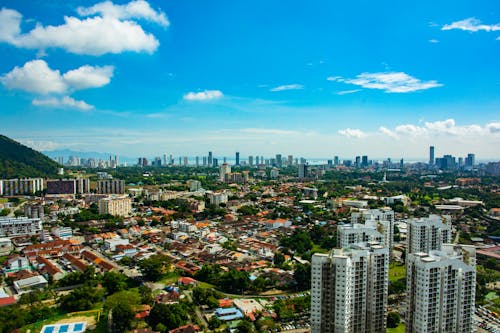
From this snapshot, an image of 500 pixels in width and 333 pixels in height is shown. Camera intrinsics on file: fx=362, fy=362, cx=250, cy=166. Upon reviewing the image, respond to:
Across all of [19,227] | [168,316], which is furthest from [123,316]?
[19,227]

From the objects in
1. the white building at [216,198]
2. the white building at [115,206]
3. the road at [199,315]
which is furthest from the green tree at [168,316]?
the white building at [216,198]

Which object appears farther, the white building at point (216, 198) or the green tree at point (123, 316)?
the white building at point (216, 198)

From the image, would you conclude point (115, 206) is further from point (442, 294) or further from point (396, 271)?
point (442, 294)

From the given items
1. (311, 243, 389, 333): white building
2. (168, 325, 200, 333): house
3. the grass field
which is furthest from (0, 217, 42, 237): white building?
the grass field

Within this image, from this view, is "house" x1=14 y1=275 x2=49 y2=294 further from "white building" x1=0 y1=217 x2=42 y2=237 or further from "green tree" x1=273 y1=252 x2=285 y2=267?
"white building" x1=0 y1=217 x2=42 y2=237

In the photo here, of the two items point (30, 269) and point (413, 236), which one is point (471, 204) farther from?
point (30, 269)

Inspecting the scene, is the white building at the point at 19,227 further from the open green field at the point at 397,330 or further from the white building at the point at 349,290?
the open green field at the point at 397,330
